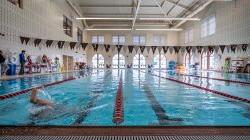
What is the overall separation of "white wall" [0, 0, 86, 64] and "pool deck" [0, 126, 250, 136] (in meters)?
9.29

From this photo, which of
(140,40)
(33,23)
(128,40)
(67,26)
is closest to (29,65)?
(33,23)

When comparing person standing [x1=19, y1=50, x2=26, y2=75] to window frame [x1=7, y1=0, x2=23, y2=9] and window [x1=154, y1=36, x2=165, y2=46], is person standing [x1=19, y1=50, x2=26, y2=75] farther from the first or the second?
window [x1=154, y1=36, x2=165, y2=46]

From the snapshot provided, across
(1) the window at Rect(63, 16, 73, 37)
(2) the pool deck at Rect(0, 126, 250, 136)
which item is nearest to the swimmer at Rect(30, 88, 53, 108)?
(2) the pool deck at Rect(0, 126, 250, 136)

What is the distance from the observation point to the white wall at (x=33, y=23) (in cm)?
1145

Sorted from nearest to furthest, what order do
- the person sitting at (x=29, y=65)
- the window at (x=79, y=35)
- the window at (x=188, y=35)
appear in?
the person sitting at (x=29, y=65), the window at (x=79, y=35), the window at (x=188, y=35)

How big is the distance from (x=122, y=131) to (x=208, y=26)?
2181 cm

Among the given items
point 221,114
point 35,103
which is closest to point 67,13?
point 35,103

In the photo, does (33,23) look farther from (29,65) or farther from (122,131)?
(122,131)

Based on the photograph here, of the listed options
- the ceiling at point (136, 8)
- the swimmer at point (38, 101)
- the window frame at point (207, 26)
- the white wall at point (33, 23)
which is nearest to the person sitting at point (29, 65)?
the white wall at point (33, 23)

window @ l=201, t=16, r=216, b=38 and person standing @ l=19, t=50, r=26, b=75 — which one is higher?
window @ l=201, t=16, r=216, b=38

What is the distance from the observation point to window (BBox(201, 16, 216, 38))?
853 inches

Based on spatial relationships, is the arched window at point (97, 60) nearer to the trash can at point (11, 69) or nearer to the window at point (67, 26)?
the window at point (67, 26)

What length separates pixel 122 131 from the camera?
2.70 m

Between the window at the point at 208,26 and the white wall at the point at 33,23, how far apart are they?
11.6 m
